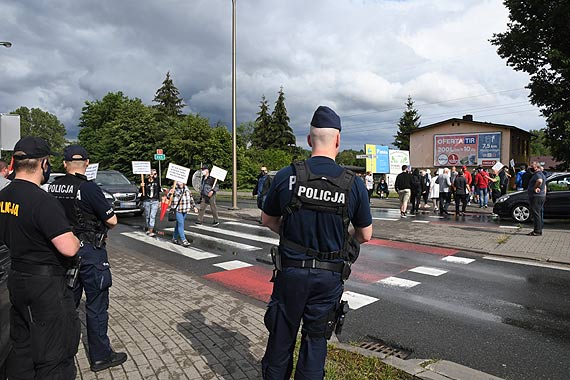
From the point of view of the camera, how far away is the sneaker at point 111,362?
338 cm

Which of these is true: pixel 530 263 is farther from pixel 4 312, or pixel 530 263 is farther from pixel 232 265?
pixel 4 312

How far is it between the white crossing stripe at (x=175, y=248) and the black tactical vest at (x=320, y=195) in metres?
6.23

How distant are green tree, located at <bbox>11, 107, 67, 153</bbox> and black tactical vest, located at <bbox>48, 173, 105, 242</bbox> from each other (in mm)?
104896

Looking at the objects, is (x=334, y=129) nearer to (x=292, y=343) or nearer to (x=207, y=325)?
(x=292, y=343)

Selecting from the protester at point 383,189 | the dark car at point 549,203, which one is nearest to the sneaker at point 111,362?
the dark car at point 549,203

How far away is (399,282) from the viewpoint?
646 cm

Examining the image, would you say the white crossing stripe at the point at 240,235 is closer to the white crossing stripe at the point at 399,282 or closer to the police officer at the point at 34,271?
the white crossing stripe at the point at 399,282

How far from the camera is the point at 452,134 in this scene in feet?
134

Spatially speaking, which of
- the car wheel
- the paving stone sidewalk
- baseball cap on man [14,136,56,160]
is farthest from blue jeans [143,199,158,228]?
the car wheel

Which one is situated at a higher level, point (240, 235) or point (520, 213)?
point (520, 213)

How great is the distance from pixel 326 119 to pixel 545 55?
922 inches

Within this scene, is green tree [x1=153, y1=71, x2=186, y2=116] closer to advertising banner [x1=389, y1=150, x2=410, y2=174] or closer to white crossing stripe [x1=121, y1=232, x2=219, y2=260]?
advertising banner [x1=389, y1=150, x2=410, y2=174]

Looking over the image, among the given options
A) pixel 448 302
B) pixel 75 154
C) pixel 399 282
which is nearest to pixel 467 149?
pixel 399 282

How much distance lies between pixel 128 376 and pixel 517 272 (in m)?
6.65
